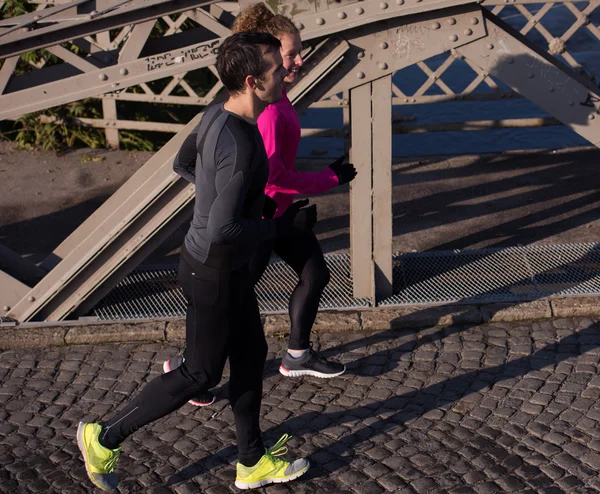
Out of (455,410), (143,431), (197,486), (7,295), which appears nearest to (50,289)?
(7,295)

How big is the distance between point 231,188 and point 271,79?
1.58 ft

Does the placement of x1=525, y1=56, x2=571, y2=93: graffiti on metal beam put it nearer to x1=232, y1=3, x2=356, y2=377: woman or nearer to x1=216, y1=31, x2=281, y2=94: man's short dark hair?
x1=232, y1=3, x2=356, y2=377: woman

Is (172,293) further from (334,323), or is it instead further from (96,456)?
(96,456)

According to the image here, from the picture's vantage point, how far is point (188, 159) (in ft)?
15.3

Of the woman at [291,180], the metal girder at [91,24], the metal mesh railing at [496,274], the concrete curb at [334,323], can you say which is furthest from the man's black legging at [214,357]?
the metal mesh railing at [496,274]

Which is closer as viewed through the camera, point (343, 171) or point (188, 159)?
point (188, 159)

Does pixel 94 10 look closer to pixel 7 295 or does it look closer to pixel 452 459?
pixel 7 295

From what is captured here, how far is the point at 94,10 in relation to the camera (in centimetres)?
616

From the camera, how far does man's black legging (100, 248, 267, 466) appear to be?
4.32 metres

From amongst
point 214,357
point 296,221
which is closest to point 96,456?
point 214,357

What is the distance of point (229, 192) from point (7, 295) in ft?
9.52

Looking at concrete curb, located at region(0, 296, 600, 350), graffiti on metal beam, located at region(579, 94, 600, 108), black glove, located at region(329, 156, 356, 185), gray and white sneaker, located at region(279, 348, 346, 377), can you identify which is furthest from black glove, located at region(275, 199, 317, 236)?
graffiti on metal beam, located at region(579, 94, 600, 108)

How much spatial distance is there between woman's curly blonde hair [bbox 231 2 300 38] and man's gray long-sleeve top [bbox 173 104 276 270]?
0.78 metres

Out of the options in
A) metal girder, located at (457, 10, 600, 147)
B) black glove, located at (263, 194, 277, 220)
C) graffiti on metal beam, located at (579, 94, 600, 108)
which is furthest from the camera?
graffiti on metal beam, located at (579, 94, 600, 108)
